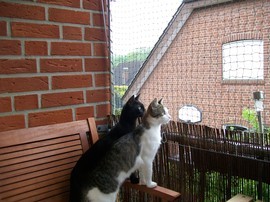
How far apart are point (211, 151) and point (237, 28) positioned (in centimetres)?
95

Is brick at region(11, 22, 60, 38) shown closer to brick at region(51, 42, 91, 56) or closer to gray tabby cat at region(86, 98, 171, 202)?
brick at region(51, 42, 91, 56)

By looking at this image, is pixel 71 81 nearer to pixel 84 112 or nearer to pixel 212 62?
pixel 84 112

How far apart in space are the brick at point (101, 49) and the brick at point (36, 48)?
1.01 ft

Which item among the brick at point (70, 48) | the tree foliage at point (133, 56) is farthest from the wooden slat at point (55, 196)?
the tree foliage at point (133, 56)

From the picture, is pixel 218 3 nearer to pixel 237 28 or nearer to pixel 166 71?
pixel 237 28

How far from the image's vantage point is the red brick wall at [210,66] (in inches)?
58.2

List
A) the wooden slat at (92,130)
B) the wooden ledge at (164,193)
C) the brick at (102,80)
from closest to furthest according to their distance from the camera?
the wooden ledge at (164,193) → the wooden slat at (92,130) → the brick at (102,80)

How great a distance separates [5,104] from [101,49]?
2.06 ft

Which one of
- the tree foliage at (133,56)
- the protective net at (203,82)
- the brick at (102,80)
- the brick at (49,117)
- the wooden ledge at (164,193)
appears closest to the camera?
the wooden ledge at (164,193)

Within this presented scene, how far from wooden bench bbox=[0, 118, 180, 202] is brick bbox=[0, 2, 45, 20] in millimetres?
548

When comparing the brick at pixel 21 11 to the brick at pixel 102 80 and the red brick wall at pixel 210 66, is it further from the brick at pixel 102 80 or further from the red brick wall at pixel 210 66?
the red brick wall at pixel 210 66

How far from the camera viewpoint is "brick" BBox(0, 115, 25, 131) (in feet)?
3.85

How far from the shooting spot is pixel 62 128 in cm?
132

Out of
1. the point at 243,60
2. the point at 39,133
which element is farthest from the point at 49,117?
the point at 243,60
